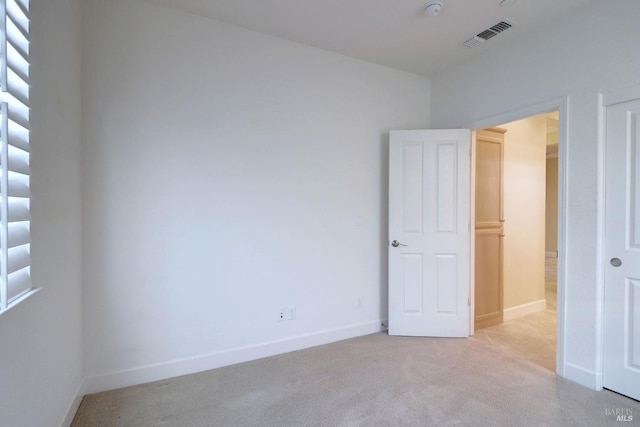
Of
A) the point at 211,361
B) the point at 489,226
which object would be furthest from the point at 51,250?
the point at 489,226

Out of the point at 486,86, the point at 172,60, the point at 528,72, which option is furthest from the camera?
the point at 486,86

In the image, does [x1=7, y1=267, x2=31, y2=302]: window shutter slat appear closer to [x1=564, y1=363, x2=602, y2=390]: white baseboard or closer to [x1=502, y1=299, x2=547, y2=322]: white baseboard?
[x1=564, y1=363, x2=602, y2=390]: white baseboard

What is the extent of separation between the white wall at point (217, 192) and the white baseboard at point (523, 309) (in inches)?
64.1

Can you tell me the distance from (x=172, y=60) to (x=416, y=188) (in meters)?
2.50

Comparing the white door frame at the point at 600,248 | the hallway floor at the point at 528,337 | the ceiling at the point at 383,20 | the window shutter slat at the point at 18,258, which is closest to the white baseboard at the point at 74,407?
the window shutter slat at the point at 18,258

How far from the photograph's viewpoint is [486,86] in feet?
9.89

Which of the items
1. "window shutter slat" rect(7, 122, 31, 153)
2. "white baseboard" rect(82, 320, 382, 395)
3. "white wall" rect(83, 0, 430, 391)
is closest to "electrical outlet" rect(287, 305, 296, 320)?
"white wall" rect(83, 0, 430, 391)

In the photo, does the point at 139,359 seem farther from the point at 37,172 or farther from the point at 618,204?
the point at 618,204

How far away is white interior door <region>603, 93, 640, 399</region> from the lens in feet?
6.82

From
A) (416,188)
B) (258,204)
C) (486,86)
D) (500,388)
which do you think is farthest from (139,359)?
(486,86)

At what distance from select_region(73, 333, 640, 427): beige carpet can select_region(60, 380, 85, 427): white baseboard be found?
41mm

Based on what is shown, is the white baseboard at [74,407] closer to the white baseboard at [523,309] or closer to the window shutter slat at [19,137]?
the window shutter slat at [19,137]

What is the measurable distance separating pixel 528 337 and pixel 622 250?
4.77 ft

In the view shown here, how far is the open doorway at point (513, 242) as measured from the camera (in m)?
3.39
